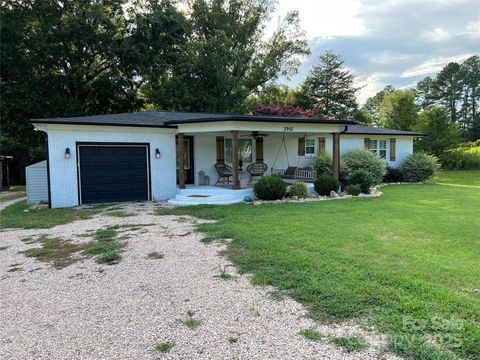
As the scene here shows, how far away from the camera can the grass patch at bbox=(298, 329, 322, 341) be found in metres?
2.86

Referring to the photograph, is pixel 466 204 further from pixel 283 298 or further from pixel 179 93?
pixel 179 93

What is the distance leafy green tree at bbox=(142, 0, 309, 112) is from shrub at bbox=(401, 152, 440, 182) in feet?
37.3

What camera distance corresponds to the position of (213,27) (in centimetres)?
2644

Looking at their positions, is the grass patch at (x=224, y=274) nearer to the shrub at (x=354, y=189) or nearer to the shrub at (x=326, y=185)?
the shrub at (x=326, y=185)

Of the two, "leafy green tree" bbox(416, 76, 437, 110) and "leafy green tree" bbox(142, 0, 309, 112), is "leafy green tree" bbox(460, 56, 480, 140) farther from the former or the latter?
"leafy green tree" bbox(142, 0, 309, 112)

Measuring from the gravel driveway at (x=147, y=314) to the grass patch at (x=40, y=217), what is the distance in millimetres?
3135

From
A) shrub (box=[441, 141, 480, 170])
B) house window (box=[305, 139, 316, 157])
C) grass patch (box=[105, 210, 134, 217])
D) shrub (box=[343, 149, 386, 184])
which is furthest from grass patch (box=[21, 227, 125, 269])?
shrub (box=[441, 141, 480, 170])

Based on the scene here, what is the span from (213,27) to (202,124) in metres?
17.8

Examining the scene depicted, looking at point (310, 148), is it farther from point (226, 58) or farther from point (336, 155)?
point (226, 58)

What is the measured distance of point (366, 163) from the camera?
15703 mm

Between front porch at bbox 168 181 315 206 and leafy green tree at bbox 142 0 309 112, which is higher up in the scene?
leafy green tree at bbox 142 0 309 112

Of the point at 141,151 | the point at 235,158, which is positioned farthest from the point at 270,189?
the point at 141,151

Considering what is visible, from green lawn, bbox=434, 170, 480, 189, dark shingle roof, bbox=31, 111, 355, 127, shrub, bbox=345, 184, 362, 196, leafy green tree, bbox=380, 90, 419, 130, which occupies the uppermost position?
leafy green tree, bbox=380, 90, 419, 130

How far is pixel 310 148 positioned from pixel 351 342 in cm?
1451
